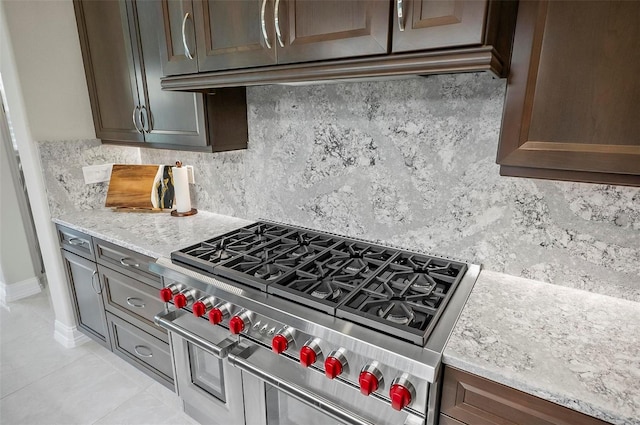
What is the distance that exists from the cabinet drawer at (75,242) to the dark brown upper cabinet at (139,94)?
0.60m

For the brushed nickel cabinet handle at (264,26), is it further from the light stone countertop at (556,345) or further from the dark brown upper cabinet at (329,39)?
the light stone countertop at (556,345)

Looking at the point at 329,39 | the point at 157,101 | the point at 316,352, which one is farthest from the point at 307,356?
the point at 157,101

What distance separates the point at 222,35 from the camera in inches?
52.6

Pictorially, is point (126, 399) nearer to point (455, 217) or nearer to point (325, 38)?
point (455, 217)

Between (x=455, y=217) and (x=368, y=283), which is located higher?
(x=455, y=217)

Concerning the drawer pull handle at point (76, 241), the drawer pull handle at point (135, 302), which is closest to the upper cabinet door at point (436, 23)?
the drawer pull handle at point (135, 302)

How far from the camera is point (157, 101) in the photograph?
1.86 metres

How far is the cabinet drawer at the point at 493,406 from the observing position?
2.72 ft

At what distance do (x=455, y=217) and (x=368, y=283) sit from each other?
0.47m

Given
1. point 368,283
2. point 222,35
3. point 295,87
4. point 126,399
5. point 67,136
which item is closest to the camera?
point 368,283

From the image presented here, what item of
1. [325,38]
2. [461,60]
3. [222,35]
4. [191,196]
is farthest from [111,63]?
[461,60]

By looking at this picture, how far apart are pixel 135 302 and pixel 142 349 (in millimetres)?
290

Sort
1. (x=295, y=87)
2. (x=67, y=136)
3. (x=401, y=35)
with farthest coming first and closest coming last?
1. (x=67, y=136)
2. (x=295, y=87)
3. (x=401, y=35)

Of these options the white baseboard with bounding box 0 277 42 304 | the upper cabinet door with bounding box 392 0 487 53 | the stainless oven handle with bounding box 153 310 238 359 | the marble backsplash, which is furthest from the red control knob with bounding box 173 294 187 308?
the white baseboard with bounding box 0 277 42 304
